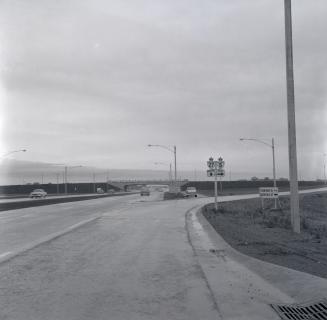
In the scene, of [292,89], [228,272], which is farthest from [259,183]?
[228,272]

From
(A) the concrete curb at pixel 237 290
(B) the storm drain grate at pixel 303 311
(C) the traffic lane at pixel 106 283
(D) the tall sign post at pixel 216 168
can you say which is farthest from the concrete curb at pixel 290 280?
(D) the tall sign post at pixel 216 168

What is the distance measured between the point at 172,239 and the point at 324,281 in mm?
8904

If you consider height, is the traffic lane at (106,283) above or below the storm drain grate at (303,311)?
above

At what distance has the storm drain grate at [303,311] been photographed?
7848 millimetres

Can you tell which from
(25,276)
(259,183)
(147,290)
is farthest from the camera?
(259,183)

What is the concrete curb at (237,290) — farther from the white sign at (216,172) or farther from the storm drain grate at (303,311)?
the white sign at (216,172)

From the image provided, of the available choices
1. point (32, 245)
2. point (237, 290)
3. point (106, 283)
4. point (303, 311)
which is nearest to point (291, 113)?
point (32, 245)

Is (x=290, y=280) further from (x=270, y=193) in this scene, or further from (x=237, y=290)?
(x=270, y=193)

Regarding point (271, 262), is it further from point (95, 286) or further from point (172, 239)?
point (172, 239)

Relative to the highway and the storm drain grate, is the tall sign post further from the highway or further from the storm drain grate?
the storm drain grate

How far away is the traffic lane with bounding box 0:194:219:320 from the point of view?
7984 mm

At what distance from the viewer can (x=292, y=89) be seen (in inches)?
815

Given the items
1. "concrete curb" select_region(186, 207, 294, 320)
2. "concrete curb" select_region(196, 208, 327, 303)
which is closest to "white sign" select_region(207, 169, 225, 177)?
"concrete curb" select_region(186, 207, 294, 320)

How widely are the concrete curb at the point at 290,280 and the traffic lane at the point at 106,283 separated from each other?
1.28m
